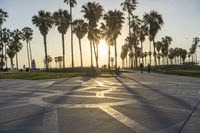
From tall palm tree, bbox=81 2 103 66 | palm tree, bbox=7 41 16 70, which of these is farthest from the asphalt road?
palm tree, bbox=7 41 16 70

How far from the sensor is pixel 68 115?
1210 centimetres

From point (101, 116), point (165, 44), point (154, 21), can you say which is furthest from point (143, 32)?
point (101, 116)

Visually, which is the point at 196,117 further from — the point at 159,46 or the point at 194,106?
the point at 159,46

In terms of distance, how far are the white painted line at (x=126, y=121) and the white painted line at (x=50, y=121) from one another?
76.4 inches

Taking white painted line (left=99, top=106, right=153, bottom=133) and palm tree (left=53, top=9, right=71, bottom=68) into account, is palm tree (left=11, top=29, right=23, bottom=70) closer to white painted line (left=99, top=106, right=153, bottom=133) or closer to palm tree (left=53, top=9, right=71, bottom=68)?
palm tree (left=53, top=9, right=71, bottom=68)

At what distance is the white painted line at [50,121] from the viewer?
9633mm

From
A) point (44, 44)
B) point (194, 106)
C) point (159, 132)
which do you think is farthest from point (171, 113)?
point (44, 44)

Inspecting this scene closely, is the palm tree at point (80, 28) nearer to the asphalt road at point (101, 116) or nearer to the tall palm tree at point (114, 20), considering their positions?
the tall palm tree at point (114, 20)

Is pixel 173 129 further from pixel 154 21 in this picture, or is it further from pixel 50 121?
pixel 154 21

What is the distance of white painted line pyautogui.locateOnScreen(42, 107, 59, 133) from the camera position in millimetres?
9633

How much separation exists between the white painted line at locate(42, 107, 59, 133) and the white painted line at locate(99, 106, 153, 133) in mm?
1942

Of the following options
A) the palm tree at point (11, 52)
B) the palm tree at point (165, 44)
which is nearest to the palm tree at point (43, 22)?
the palm tree at point (11, 52)

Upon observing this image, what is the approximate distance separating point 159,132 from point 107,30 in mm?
76561

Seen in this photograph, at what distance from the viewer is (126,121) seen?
10.9 meters
